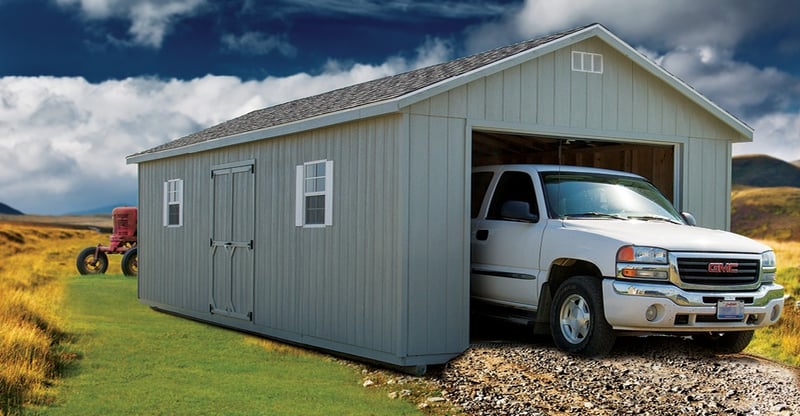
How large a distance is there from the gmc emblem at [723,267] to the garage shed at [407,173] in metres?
2.73

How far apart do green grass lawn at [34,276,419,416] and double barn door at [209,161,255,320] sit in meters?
0.52

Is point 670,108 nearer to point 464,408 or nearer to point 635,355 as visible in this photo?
point 635,355

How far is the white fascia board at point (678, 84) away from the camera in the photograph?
11.9 meters

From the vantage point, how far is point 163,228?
17922 mm

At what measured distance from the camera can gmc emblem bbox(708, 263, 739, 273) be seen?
9.54 m

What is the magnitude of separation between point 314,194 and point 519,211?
329 cm

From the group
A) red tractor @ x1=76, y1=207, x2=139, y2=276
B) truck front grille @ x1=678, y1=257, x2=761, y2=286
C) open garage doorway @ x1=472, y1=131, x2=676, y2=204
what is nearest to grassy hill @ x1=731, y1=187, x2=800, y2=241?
red tractor @ x1=76, y1=207, x2=139, y2=276

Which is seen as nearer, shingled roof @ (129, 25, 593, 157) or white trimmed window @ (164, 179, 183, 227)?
shingled roof @ (129, 25, 593, 157)

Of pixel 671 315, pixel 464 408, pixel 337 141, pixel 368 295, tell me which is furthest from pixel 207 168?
pixel 671 315

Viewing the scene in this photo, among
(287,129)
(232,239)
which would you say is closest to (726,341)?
(287,129)

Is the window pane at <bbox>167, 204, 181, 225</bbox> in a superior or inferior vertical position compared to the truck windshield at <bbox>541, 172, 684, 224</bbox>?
inferior

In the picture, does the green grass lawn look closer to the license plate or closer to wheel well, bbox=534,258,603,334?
wheel well, bbox=534,258,603,334

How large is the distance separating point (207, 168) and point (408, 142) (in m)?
6.54

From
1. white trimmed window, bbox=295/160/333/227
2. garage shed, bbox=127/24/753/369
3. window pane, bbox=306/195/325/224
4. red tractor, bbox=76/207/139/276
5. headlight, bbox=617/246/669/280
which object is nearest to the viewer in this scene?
headlight, bbox=617/246/669/280
